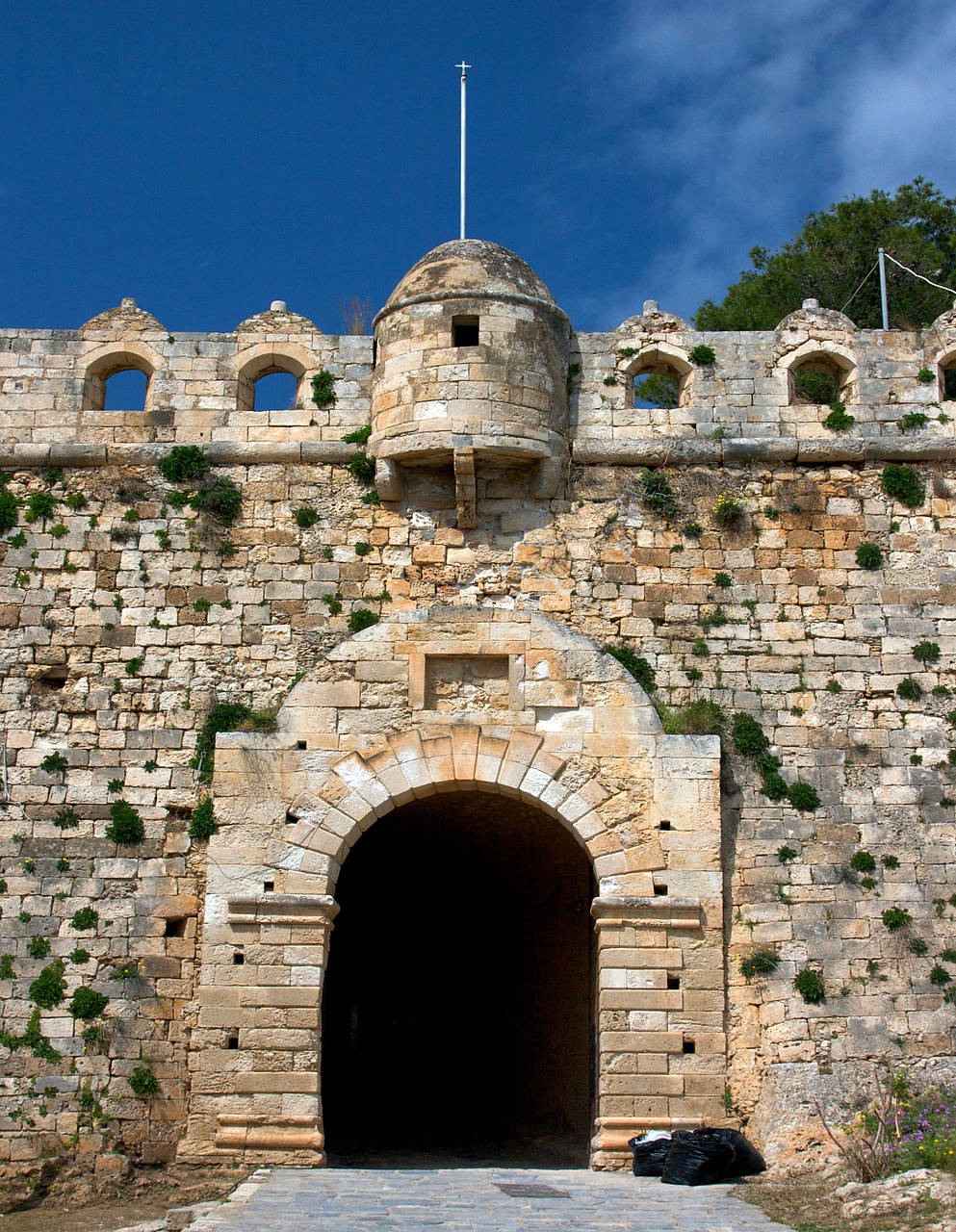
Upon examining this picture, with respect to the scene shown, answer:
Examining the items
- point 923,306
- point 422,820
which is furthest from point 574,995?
point 923,306

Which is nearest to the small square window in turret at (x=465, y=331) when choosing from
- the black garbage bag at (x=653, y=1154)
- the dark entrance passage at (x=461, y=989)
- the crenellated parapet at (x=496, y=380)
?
the crenellated parapet at (x=496, y=380)

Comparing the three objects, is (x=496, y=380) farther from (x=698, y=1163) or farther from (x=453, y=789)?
(x=698, y=1163)

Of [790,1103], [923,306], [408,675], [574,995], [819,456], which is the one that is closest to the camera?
[790,1103]

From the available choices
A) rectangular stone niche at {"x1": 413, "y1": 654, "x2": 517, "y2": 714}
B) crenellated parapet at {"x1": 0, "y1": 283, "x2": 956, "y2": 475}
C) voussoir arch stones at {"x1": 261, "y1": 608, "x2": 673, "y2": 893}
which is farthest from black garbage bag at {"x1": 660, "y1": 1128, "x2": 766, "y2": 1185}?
crenellated parapet at {"x1": 0, "y1": 283, "x2": 956, "y2": 475}

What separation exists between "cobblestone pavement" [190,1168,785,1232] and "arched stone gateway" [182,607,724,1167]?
702 millimetres

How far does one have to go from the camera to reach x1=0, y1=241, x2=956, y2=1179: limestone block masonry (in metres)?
11.5

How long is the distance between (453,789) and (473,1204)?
3.74m

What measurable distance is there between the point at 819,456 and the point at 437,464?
371 cm

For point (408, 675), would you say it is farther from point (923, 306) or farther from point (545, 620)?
point (923, 306)

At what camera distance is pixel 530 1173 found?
11.3m

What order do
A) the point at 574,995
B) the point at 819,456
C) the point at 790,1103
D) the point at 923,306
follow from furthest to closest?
the point at 923,306
the point at 574,995
the point at 819,456
the point at 790,1103

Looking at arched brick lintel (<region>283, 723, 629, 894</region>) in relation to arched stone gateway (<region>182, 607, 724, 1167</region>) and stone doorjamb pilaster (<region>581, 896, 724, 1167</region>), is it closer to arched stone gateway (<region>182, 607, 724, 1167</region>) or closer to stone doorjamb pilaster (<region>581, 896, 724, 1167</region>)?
arched stone gateway (<region>182, 607, 724, 1167</region>)

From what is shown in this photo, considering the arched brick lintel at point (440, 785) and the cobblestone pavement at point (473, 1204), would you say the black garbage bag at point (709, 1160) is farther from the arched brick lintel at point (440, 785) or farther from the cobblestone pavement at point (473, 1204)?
the arched brick lintel at point (440, 785)

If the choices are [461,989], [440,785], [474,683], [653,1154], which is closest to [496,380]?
[474,683]
